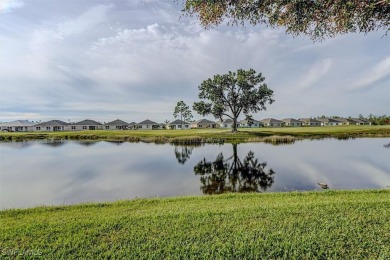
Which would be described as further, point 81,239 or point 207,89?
point 207,89

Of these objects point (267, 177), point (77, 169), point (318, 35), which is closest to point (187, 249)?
point (318, 35)

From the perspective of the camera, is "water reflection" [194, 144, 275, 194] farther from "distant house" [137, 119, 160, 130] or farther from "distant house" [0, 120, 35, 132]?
"distant house" [0, 120, 35, 132]

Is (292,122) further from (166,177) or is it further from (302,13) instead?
(302,13)

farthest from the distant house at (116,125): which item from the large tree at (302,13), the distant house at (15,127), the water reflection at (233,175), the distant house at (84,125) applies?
the large tree at (302,13)

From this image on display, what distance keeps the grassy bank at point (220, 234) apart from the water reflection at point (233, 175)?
910cm

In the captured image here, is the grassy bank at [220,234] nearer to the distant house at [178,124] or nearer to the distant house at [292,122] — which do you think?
the distant house at [178,124]

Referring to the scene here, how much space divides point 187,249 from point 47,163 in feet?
92.8

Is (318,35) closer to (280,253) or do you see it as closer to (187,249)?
(280,253)

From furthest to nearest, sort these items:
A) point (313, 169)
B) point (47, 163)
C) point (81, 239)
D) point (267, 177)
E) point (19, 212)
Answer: point (47, 163) < point (313, 169) < point (267, 177) < point (19, 212) < point (81, 239)

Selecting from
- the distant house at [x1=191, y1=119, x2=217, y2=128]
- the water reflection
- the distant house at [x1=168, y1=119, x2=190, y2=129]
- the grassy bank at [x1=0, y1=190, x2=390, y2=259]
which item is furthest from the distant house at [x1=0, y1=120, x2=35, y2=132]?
the grassy bank at [x1=0, y1=190, x2=390, y2=259]

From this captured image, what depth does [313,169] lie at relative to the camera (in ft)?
75.0

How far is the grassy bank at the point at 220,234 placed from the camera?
527cm

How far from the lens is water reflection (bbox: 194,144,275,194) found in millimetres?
17047

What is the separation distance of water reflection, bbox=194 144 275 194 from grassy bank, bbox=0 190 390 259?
9.10 metres
